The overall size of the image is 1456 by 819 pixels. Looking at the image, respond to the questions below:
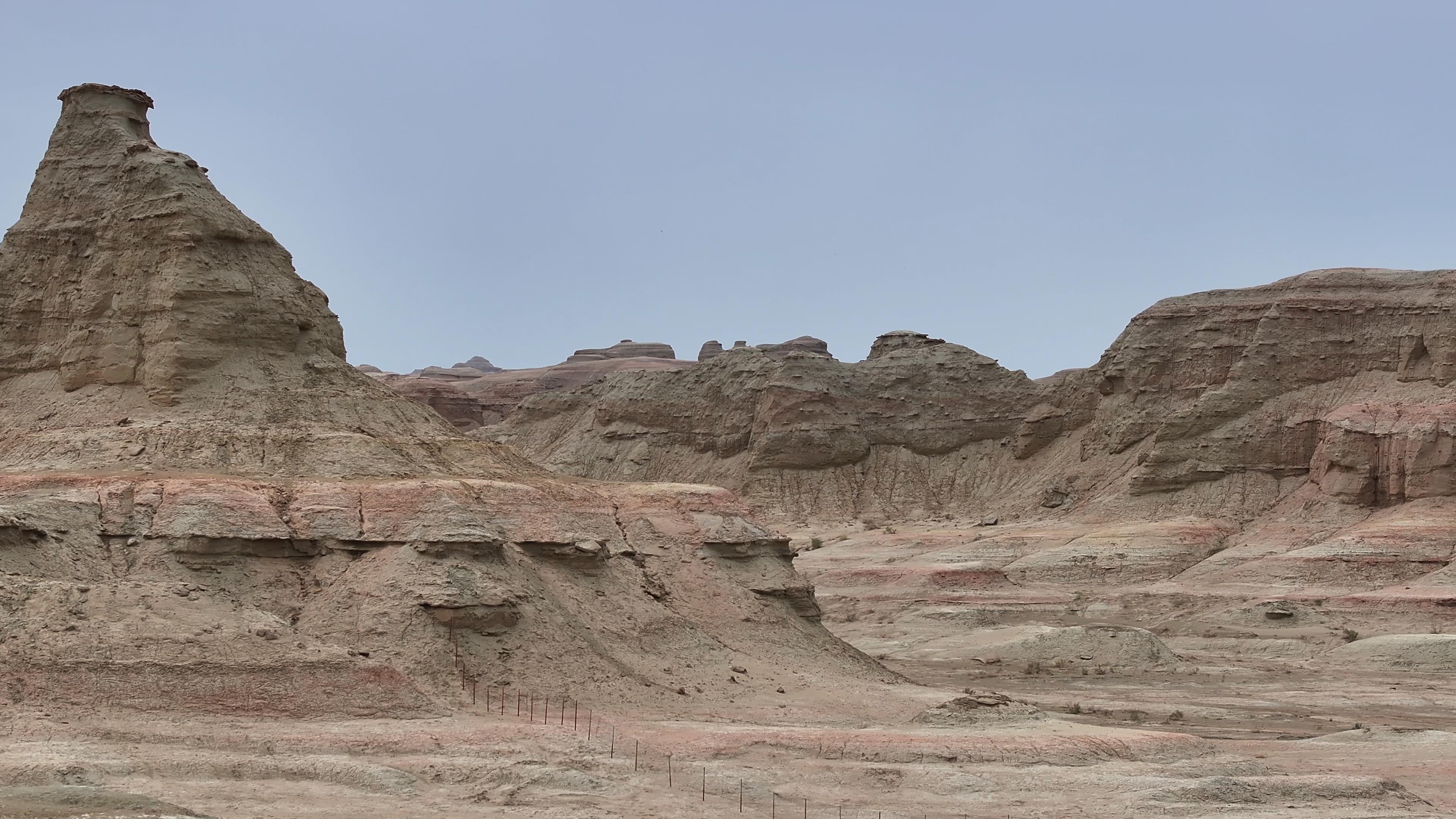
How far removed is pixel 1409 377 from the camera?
75812 millimetres

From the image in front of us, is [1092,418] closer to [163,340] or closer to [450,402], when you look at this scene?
[450,402]

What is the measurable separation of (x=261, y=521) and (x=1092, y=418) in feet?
215

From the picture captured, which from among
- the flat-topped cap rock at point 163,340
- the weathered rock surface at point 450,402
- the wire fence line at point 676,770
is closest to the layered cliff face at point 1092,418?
the weathered rock surface at point 450,402

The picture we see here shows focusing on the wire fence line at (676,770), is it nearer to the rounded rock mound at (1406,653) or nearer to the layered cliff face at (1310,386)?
the rounded rock mound at (1406,653)

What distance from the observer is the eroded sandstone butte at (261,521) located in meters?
29.4

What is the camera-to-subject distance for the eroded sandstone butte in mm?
29359

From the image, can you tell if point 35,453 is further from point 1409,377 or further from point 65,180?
point 1409,377

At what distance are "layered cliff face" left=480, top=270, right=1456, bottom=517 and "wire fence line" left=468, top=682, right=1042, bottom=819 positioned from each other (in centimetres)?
4922

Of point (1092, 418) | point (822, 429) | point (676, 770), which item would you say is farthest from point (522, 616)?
point (822, 429)

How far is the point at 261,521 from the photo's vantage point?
110 ft

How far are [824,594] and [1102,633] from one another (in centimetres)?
1995

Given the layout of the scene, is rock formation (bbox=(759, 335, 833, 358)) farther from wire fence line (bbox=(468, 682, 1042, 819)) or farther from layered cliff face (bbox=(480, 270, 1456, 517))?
wire fence line (bbox=(468, 682, 1042, 819))

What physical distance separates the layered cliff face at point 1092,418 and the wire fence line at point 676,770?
49.2 m

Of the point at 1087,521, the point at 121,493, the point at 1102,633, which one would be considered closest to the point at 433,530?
the point at 121,493
